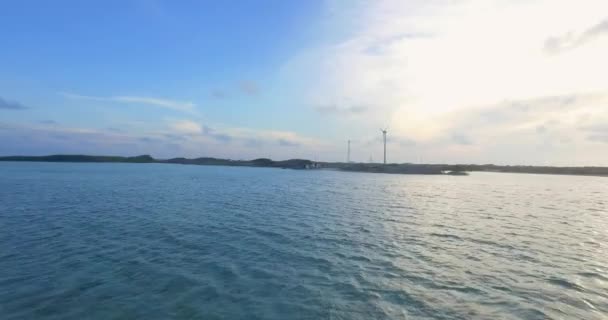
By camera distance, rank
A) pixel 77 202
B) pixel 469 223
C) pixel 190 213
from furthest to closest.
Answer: pixel 77 202 < pixel 190 213 < pixel 469 223

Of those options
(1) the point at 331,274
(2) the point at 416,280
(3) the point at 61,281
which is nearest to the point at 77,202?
(3) the point at 61,281

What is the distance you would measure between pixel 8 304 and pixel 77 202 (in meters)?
31.0

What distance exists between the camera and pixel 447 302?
465 inches

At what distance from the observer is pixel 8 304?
11148mm

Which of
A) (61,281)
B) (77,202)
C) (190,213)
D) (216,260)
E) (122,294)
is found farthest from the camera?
(77,202)

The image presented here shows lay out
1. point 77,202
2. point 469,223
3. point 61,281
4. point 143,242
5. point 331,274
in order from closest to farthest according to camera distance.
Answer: point 61,281 < point 331,274 < point 143,242 < point 469,223 < point 77,202

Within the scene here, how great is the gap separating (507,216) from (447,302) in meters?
26.4

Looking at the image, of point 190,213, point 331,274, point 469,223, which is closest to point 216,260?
point 331,274

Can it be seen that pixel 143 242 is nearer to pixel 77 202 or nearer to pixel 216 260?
pixel 216 260

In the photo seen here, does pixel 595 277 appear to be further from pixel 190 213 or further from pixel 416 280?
pixel 190 213

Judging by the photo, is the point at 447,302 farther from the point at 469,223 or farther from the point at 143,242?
the point at 469,223

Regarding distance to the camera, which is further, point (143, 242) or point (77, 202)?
point (77, 202)

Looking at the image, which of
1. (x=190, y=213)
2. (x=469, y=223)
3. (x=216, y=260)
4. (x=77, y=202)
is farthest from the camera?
(x=77, y=202)

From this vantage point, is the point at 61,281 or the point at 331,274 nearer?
the point at 61,281
